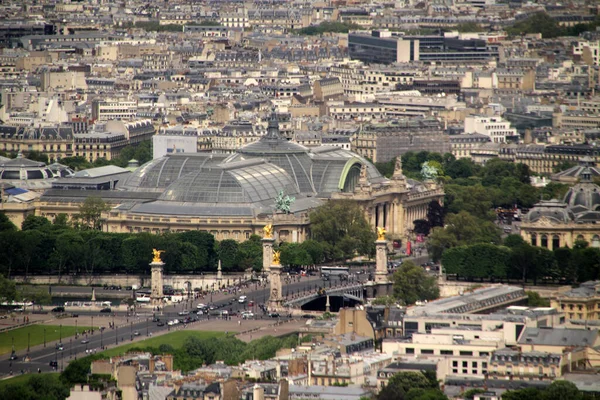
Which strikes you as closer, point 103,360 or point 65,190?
point 103,360

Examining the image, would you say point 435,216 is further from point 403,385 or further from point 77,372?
point 403,385

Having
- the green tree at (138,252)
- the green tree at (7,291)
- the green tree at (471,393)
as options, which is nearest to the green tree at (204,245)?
the green tree at (138,252)

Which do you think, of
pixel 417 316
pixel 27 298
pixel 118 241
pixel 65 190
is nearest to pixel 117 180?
pixel 65 190

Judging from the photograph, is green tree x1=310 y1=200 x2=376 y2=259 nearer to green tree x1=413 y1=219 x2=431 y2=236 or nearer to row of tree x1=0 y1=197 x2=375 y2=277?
row of tree x1=0 y1=197 x2=375 y2=277

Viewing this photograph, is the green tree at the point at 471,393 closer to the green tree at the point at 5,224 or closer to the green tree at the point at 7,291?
the green tree at the point at 7,291

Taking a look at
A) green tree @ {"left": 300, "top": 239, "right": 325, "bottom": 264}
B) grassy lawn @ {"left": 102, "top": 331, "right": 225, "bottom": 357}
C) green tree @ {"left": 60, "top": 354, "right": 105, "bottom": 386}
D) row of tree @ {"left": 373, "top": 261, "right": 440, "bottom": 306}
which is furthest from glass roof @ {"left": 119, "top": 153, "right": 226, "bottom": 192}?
green tree @ {"left": 60, "top": 354, "right": 105, "bottom": 386}

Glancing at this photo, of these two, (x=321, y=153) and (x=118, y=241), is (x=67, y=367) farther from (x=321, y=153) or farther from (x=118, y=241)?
(x=321, y=153)
